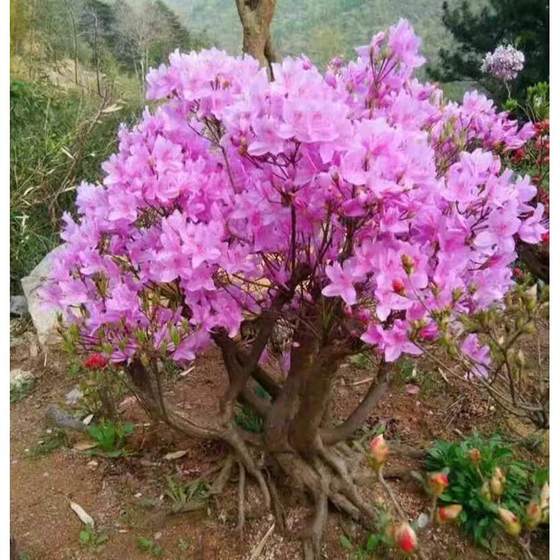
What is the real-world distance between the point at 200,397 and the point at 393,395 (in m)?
0.51

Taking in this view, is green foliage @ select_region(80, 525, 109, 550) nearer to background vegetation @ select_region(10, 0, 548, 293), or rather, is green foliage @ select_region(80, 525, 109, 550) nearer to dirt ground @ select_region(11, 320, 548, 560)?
dirt ground @ select_region(11, 320, 548, 560)

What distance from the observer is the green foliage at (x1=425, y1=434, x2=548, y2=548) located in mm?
1395

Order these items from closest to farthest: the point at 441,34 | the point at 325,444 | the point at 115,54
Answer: the point at 325,444
the point at 441,34
the point at 115,54

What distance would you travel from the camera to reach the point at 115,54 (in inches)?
147

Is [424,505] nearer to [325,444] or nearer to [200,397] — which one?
[325,444]

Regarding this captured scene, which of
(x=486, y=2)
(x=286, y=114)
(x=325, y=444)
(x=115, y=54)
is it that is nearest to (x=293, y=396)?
(x=325, y=444)

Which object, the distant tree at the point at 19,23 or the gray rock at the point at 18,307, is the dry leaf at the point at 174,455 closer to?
the gray rock at the point at 18,307

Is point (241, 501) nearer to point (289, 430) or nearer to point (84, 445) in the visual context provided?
point (289, 430)

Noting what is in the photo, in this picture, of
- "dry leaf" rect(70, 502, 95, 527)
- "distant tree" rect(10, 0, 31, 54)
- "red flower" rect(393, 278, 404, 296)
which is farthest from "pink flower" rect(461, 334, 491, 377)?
"distant tree" rect(10, 0, 31, 54)

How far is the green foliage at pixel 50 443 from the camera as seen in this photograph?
1.80m

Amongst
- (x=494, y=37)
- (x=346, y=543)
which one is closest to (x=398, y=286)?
(x=346, y=543)

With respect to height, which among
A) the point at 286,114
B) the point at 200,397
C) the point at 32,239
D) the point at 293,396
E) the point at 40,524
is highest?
the point at 286,114

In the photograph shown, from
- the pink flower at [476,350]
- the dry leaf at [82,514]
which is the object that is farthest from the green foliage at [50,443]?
the pink flower at [476,350]

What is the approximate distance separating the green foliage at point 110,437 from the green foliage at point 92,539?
224mm
